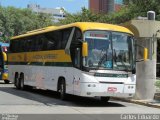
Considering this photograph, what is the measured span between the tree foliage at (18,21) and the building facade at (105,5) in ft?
27.2

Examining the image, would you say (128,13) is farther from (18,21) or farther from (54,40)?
(18,21)

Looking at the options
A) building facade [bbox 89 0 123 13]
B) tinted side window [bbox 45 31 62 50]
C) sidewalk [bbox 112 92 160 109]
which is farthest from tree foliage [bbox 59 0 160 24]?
sidewalk [bbox 112 92 160 109]

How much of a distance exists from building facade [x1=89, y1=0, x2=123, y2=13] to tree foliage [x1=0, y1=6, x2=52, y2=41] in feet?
27.2

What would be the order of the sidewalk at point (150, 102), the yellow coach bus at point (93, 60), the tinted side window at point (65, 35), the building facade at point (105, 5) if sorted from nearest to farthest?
1. the yellow coach bus at point (93, 60)
2. the sidewalk at point (150, 102)
3. the tinted side window at point (65, 35)
4. the building facade at point (105, 5)

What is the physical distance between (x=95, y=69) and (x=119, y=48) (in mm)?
1529

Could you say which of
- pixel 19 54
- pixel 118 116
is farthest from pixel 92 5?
pixel 118 116

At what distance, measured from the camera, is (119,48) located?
61.6 ft

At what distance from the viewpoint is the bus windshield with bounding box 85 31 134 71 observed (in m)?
18.2

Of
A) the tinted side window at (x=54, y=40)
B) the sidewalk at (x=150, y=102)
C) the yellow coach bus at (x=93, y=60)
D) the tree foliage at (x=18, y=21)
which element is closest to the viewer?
the yellow coach bus at (x=93, y=60)

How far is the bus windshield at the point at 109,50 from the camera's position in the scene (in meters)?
18.2

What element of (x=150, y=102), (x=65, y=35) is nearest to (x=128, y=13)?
(x=65, y=35)

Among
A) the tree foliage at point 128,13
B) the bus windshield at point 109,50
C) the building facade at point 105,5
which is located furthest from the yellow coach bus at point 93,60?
the building facade at point 105,5

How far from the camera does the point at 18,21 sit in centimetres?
7100

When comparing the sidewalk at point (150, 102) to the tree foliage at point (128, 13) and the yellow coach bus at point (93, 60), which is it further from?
the tree foliage at point (128, 13)
